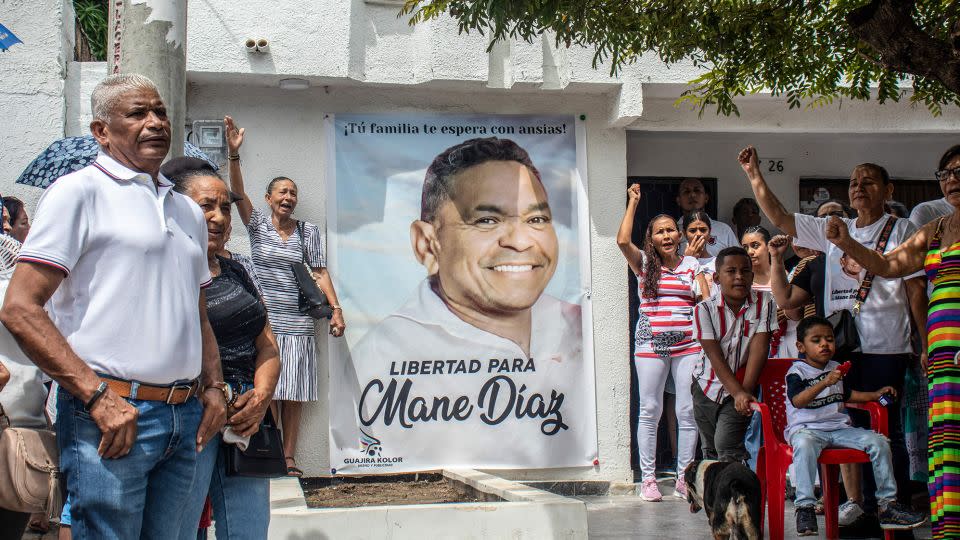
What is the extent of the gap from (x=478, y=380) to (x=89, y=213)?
247 inches

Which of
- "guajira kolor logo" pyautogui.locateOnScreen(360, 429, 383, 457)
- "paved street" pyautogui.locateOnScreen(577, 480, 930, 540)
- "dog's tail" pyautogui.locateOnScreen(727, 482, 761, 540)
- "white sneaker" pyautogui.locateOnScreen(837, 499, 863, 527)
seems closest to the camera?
"dog's tail" pyautogui.locateOnScreen(727, 482, 761, 540)

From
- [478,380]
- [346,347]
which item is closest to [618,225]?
[478,380]

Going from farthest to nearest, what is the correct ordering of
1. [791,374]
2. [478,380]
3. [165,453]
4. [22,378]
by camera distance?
[478,380], [791,374], [22,378], [165,453]

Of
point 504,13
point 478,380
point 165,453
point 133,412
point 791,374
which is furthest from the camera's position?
point 478,380

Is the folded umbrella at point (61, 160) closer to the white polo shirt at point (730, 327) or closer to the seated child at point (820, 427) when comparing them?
the white polo shirt at point (730, 327)

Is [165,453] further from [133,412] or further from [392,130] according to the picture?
[392,130]

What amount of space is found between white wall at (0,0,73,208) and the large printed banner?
219cm

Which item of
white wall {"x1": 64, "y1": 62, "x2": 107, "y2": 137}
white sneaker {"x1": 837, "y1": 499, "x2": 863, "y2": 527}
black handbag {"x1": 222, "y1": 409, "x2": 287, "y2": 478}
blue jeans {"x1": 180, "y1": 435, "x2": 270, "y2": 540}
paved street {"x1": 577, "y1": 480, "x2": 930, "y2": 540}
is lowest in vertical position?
paved street {"x1": 577, "y1": 480, "x2": 930, "y2": 540}

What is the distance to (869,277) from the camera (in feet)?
22.7

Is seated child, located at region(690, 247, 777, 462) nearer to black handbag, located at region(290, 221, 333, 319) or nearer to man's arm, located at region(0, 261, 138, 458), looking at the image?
black handbag, located at region(290, 221, 333, 319)

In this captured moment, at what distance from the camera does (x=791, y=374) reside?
6.82 m

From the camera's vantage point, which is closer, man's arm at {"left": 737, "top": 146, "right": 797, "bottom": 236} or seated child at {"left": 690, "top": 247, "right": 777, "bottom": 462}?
man's arm at {"left": 737, "top": 146, "right": 797, "bottom": 236}

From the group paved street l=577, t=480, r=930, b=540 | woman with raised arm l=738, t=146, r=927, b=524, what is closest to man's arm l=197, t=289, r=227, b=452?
paved street l=577, t=480, r=930, b=540

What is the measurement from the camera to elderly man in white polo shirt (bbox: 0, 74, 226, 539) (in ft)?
9.78
